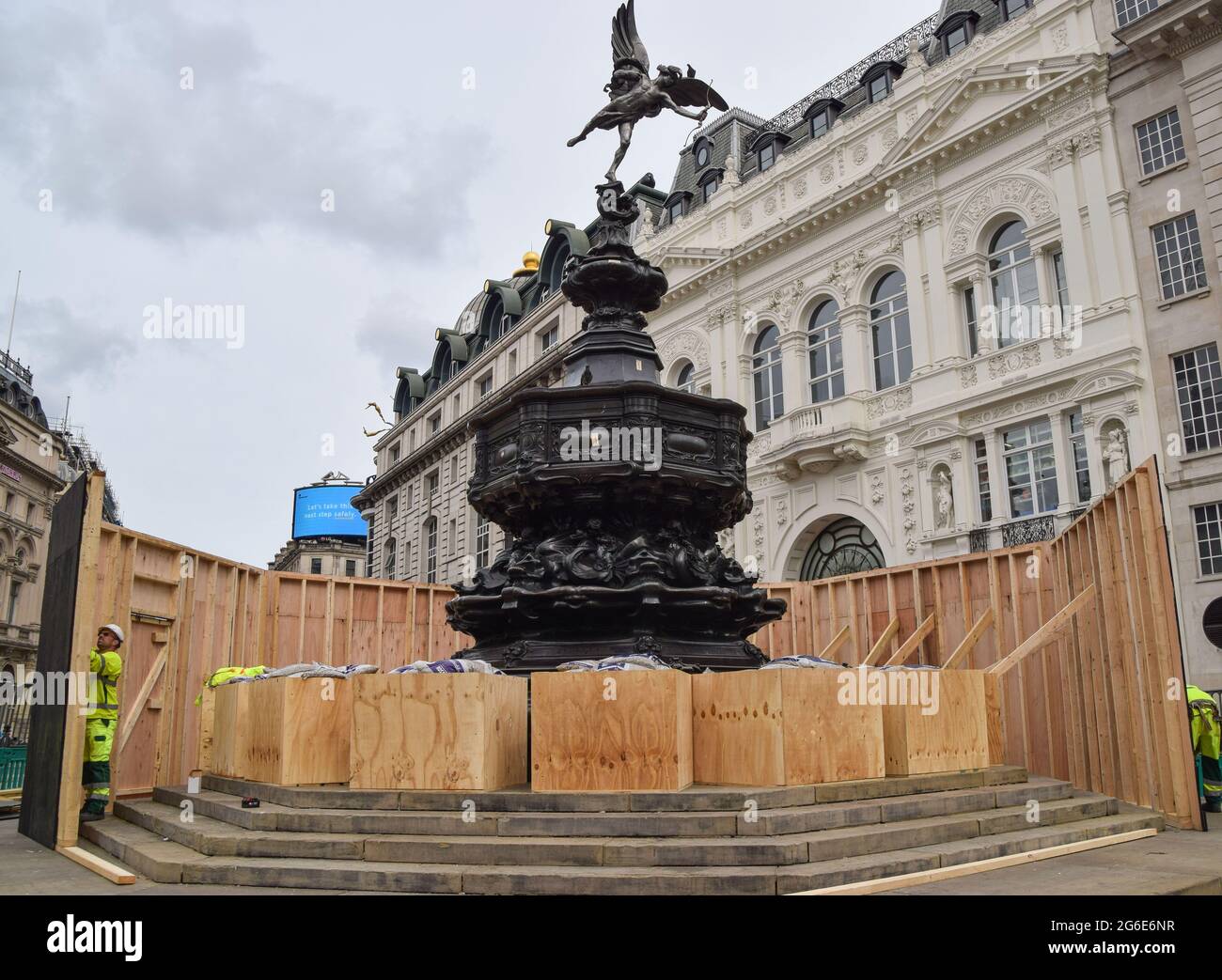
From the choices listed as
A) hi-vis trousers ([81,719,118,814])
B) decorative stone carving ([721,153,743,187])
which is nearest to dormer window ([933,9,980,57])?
decorative stone carving ([721,153,743,187])

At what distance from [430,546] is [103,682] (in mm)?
39918

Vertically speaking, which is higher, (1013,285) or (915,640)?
(1013,285)

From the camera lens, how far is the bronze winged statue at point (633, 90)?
9953mm

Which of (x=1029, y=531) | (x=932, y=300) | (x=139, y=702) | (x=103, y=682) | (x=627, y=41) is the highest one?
(x=932, y=300)

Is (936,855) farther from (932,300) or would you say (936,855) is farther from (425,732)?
(932,300)

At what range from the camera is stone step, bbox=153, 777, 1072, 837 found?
554 cm

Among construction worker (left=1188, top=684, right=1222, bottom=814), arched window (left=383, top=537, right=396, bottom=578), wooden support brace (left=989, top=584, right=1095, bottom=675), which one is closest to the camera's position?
wooden support brace (left=989, top=584, right=1095, bottom=675)

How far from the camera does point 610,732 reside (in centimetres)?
619

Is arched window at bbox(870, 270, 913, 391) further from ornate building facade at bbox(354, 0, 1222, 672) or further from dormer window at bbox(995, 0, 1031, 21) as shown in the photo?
dormer window at bbox(995, 0, 1031, 21)

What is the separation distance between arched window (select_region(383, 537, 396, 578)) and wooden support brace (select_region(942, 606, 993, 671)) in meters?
42.4

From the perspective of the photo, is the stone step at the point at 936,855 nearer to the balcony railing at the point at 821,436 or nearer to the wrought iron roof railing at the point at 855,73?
the balcony railing at the point at 821,436

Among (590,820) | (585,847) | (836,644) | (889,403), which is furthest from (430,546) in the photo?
(585,847)
